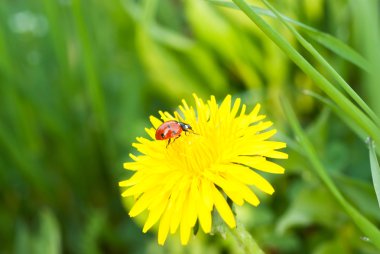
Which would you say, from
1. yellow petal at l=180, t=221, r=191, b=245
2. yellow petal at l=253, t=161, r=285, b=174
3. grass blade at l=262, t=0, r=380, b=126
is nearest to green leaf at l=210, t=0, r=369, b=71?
grass blade at l=262, t=0, r=380, b=126

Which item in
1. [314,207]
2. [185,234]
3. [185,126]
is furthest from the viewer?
[314,207]

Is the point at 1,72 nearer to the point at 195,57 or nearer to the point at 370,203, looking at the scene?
the point at 195,57

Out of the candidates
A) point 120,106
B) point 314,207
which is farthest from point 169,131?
point 120,106

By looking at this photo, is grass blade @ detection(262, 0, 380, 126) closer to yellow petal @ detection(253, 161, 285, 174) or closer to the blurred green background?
yellow petal @ detection(253, 161, 285, 174)

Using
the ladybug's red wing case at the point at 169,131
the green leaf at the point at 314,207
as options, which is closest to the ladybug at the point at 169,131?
the ladybug's red wing case at the point at 169,131

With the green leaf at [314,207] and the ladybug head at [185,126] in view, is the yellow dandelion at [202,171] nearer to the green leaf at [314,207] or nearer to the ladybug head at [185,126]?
the ladybug head at [185,126]

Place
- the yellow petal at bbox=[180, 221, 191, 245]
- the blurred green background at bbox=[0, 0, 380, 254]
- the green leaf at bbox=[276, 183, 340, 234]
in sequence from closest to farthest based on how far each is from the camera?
the yellow petal at bbox=[180, 221, 191, 245], the green leaf at bbox=[276, 183, 340, 234], the blurred green background at bbox=[0, 0, 380, 254]

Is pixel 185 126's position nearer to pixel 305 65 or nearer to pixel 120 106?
pixel 305 65
